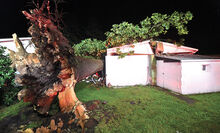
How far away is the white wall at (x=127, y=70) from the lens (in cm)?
792

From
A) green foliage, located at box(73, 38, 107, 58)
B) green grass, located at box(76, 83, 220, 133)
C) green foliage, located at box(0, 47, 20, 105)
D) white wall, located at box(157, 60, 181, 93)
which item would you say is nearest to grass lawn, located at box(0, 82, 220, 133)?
green grass, located at box(76, 83, 220, 133)

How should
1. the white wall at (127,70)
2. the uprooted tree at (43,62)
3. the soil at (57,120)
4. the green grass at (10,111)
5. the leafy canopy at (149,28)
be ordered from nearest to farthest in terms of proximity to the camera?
the uprooted tree at (43,62), the soil at (57,120), the green grass at (10,111), the white wall at (127,70), the leafy canopy at (149,28)

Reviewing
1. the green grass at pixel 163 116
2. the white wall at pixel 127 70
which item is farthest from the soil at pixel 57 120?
the white wall at pixel 127 70

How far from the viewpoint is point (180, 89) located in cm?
632

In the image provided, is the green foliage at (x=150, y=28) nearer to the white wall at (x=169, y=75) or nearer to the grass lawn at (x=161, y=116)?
the white wall at (x=169, y=75)

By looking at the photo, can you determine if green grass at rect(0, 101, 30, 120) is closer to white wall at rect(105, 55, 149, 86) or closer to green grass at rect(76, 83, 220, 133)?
green grass at rect(76, 83, 220, 133)

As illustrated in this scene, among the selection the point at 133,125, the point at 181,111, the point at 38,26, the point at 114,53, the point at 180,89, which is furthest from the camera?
the point at 114,53

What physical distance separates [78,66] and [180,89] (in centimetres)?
637

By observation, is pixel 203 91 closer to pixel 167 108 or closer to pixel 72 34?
pixel 167 108

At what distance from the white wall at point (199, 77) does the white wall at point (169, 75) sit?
0.93 ft

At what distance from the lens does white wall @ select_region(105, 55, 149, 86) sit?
7.92 m

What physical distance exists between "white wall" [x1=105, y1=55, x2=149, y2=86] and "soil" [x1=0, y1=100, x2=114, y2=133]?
3.49 metres

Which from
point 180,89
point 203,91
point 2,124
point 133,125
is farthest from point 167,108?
point 2,124

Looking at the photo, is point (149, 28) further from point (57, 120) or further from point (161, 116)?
point (57, 120)
